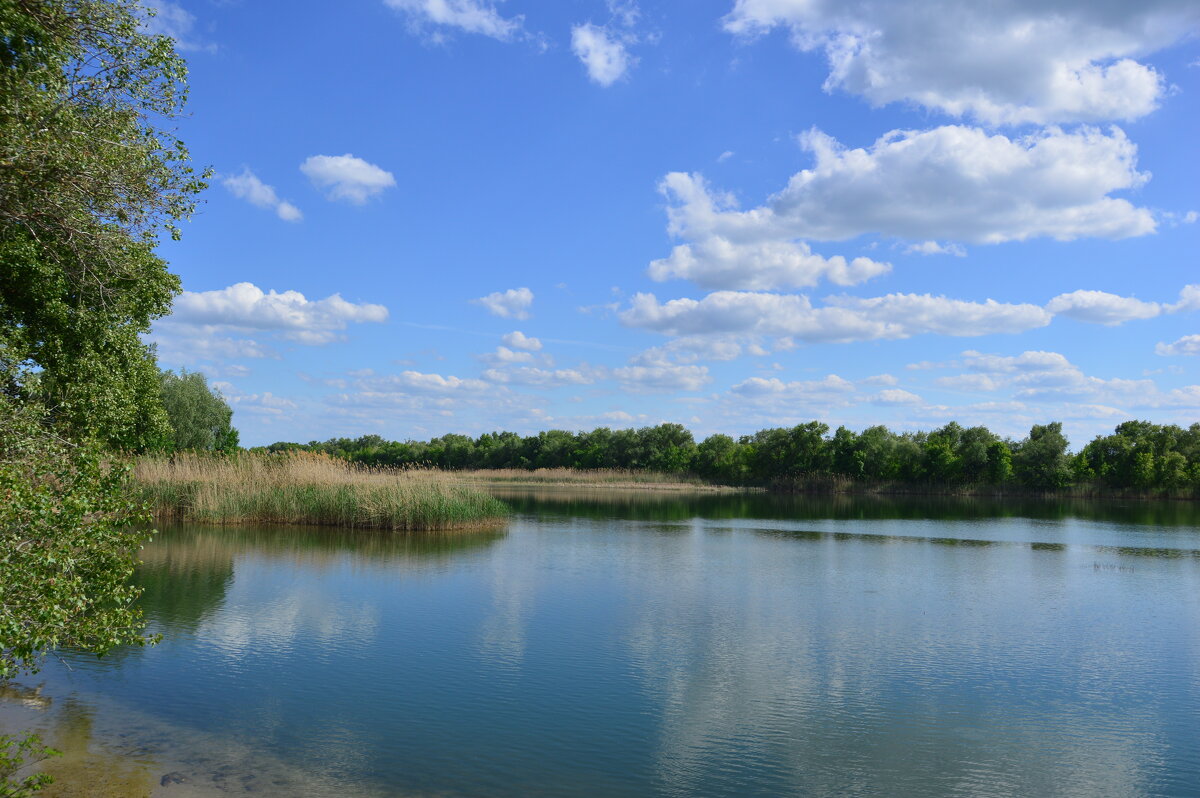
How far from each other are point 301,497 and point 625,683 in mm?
18856

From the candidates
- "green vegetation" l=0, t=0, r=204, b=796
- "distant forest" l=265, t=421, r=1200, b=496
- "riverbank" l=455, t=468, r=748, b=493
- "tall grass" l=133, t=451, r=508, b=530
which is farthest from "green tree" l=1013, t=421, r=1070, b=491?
"green vegetation" l=0, t=0, r=204, b=796

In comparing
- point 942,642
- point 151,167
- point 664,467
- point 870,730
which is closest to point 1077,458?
point 664,467

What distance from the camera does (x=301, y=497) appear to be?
2597 cm

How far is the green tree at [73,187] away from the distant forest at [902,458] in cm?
4975

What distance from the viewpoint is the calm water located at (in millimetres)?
7242

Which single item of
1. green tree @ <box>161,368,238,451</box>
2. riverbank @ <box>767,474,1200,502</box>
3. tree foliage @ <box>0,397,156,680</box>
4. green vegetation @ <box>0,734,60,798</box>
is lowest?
green vegetation @ <box>0,734,60,798</box>

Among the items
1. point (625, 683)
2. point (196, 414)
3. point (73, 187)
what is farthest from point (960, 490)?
point (73, 187)

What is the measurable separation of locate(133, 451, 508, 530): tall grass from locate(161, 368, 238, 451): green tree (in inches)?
433

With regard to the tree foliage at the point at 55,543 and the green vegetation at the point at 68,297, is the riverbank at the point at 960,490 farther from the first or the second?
the tree foliage at the point at 55,543

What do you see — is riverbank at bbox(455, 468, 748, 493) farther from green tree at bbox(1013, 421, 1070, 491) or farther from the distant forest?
green tree at bbox(1013, 421, 1070, 491)

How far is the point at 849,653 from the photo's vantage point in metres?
11.5

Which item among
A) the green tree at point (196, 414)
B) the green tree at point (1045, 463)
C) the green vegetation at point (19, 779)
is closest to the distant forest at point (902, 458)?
Answer: the green tree at point (1045, 463)

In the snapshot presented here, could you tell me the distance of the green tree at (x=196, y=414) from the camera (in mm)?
38031

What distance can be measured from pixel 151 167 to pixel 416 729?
652 cm
